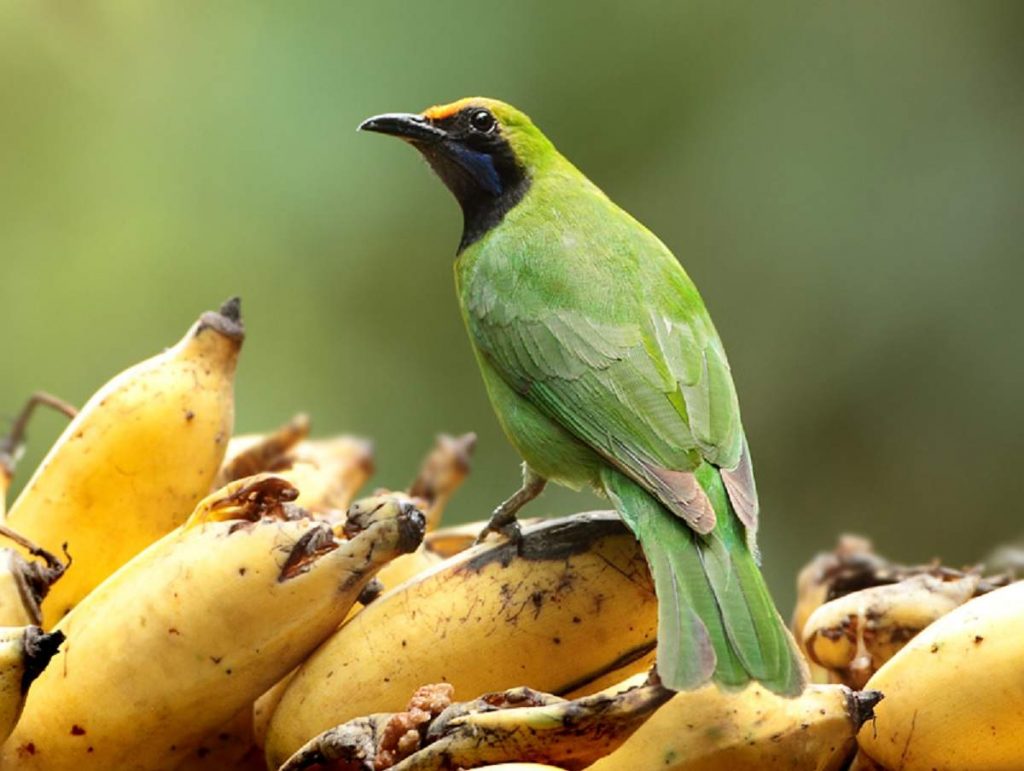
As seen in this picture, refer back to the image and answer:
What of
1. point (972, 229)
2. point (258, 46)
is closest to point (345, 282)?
point (258, 46)

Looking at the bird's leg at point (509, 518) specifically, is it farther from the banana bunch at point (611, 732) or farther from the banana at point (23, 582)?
the banana at point (23, 582)

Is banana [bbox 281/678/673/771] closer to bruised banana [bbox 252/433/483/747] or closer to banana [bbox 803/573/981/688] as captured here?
bruised banana [bbox 252/433/483/747]

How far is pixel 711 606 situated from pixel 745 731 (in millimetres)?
155

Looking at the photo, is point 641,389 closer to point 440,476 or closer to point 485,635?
point 485,635

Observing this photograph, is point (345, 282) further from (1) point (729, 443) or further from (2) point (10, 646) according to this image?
(2) point (10, 646)

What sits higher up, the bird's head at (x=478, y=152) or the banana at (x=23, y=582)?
the bird's head at (x=478, y=152)

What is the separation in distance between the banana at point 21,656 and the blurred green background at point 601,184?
4.49 metres

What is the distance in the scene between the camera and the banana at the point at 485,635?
1.97 m

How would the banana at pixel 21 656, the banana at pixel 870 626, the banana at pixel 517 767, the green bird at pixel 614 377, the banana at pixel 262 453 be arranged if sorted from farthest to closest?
1. the banana at pixel 262 453
2. the banana at pixel 870 626
3. the green bird at pixel 614 377
4. the banana at pixel 21 656
5. the banana at pixel 517 767


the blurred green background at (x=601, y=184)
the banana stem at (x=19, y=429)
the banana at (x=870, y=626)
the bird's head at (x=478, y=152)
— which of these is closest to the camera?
the banana at (x=870, y=626)

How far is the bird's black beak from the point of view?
2.90 meters

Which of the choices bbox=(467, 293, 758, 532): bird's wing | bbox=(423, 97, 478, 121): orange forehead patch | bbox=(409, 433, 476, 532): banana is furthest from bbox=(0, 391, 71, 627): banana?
bbox=(423, 97, 478, 121): orange forehead patch

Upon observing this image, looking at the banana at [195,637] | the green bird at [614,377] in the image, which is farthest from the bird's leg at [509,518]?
the banana at [195,637]

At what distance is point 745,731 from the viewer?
177 centimetres
